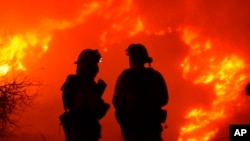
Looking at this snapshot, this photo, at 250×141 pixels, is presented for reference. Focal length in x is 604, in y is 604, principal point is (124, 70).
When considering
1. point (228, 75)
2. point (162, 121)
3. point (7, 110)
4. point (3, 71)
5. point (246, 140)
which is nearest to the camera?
point (246, 140)

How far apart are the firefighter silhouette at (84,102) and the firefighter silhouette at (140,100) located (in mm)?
432

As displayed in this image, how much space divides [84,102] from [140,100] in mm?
1254

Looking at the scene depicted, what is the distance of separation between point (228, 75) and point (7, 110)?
20133mm

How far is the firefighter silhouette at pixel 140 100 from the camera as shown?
1324 centimetres

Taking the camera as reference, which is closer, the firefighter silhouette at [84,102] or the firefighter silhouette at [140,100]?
the firefighter silhouette at [140,100]

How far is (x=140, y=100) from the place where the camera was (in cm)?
1330

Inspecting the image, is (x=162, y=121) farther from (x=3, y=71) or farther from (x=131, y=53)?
(x=3, y=71)

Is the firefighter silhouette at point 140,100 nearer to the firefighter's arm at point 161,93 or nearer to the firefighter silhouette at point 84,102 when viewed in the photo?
the firefighter's arm at point 161,93

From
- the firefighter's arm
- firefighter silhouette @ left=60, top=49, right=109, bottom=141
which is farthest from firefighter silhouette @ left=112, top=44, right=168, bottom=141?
firefighter silhouette @ left=60, top=49, right=109, bottom=141

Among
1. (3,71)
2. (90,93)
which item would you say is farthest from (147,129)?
(3,71)

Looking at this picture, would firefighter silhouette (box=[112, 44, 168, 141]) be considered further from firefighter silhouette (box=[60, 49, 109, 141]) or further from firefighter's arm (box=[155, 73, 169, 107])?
firefighter silhouette (box=[60, 49, 109, 141])

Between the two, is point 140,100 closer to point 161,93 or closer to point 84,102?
point 161,93

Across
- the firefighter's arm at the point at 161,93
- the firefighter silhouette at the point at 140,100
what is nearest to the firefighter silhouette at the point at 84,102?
the firefighter silhouette at the point at 140,100

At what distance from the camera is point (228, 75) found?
146ft
